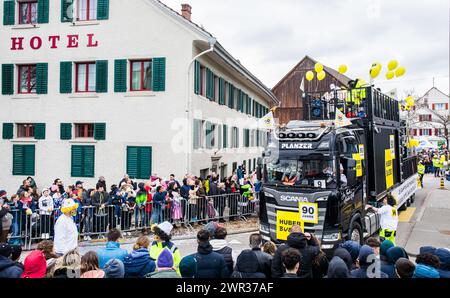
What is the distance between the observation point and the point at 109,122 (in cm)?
1625

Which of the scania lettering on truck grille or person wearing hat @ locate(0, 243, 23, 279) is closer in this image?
person wearing hat @ locate(0, 243, 23, 279)

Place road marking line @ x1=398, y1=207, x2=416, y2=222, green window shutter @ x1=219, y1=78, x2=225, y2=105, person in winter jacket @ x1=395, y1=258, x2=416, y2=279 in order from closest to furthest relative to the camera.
Answer: 1. person in winter jacket @ x1=395, y1=258, x2=416, y2=279
2. road marking line @ x1=398, y1=207, x2=416, y2=222
3. green window shutter @ x1=219, y1=78, x2=225, y2=105

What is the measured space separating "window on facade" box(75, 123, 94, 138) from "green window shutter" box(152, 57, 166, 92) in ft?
11.9

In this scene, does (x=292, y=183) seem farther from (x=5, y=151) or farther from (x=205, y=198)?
(x=5, y=151)

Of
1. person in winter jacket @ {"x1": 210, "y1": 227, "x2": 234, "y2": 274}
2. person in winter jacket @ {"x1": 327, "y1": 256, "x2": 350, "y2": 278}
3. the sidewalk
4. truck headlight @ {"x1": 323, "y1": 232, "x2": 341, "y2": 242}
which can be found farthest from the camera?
the sidewalk

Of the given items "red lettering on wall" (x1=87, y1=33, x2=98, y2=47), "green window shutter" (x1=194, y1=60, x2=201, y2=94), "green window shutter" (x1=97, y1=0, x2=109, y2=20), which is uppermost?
"green window shutter" (x1=97, y1=0, x2=109, y2=20)

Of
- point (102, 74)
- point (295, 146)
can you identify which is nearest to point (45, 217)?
point (295, 146)

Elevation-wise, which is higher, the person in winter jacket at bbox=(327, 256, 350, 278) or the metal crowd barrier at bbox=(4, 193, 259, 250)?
the person in winter jacket at bbox=(327, 256, 350, 278)

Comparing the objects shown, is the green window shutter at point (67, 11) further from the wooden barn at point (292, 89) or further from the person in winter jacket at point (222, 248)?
the wooden barn at point (292, 89)

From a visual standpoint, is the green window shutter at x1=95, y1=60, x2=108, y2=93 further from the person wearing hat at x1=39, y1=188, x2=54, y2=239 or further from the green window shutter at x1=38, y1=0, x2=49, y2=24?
the person wearing hat at x1=39, y1=188, x2=54, y2=239

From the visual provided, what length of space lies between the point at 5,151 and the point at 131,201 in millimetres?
9883

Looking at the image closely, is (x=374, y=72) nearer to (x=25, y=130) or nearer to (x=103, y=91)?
(x=103, y=91)

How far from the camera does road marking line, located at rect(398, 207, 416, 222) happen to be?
13.9 meters

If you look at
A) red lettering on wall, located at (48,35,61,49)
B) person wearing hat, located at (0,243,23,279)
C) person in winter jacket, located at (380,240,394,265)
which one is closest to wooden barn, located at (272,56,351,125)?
red lettering on wall, located at (48,35,61,49)
